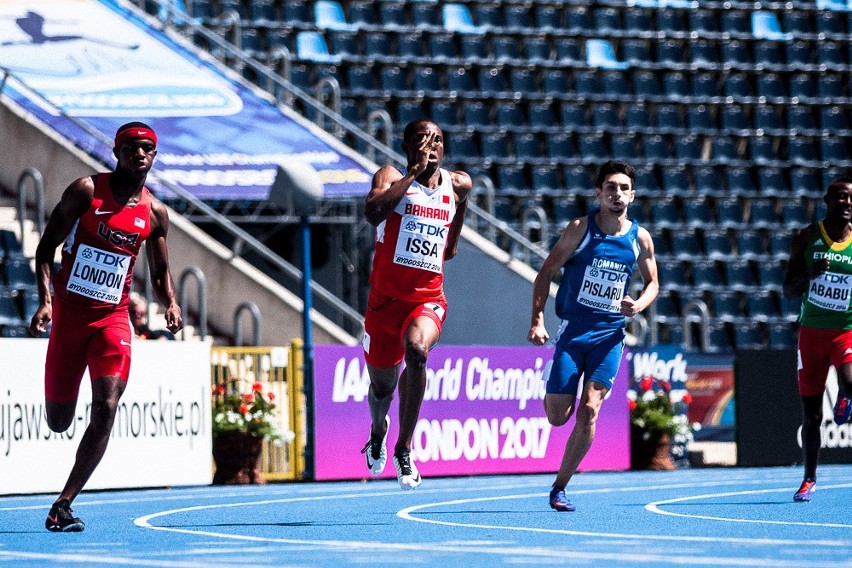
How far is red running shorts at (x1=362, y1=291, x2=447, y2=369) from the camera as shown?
32.4 feet

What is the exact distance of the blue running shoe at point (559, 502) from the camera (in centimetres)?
1030

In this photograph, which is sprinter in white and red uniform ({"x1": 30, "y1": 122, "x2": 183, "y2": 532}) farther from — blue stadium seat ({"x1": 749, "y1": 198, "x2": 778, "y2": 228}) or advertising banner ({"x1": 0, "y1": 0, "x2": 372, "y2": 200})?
blue stadium seat ({"x1": 749, "y1": 198, "x2": 778, "y2": 228})

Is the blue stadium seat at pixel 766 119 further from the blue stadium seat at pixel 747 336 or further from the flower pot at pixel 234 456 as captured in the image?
the flower pot at pixel 234 456

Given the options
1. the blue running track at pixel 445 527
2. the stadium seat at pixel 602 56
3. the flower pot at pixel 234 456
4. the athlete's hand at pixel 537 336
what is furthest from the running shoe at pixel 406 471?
the stadium seat at pixel 602 56

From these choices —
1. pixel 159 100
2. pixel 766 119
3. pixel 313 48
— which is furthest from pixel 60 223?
pixel 766 119

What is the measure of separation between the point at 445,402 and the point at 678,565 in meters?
9.98

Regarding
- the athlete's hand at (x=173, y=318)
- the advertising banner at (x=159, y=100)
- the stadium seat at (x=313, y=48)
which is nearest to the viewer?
the athlete's hand at (x=173, y=318)

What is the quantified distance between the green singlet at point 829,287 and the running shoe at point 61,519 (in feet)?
17.1

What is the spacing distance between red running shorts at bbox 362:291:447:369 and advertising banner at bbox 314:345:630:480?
5603 millimetres

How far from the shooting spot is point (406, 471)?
958 cm

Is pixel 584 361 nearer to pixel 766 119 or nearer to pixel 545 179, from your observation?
pixel 545 179

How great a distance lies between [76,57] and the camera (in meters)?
22.5

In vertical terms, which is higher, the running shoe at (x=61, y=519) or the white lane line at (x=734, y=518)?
the running shoe at (x=61, y=519)

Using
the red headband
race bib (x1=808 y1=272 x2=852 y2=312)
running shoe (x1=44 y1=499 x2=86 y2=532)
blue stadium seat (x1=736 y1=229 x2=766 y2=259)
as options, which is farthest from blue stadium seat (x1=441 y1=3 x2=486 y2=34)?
running shoe (x1=44 y1=499 x2=86 y2=532)
